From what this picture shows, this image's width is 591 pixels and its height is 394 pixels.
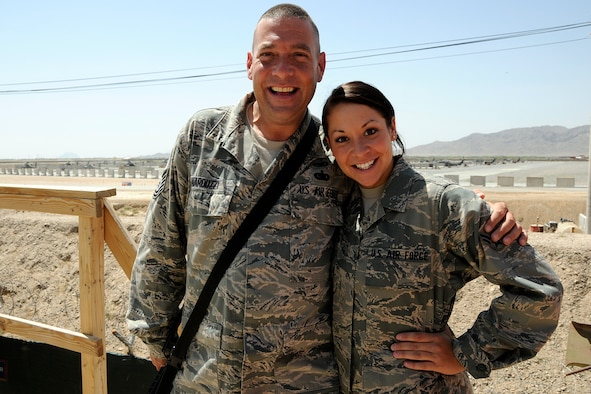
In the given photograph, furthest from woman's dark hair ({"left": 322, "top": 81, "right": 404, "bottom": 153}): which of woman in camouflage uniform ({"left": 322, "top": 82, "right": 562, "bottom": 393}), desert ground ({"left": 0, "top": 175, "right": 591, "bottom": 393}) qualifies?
desert ground ({"left": 0, "top": 175, "right": 591, "bottom": 393})

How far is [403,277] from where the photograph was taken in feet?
6.79

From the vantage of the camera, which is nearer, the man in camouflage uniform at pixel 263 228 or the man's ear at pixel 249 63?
the man in camouflage uniform at pixel 263 228

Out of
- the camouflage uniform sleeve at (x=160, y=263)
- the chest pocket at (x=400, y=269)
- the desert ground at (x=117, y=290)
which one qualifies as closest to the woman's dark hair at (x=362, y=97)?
the chest pocket at (x=400, y=269)

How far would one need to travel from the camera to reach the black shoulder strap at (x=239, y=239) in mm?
2219

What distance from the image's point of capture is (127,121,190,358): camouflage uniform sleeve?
8.05 feet

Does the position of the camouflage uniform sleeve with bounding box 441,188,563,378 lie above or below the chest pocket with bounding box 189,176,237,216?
below

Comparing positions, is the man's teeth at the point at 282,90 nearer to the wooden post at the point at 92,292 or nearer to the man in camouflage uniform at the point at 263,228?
the man in camouflage uniform at the point at 263,228

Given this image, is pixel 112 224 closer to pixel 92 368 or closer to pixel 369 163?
pixel 92 368

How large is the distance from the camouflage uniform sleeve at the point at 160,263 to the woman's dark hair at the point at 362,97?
742mm

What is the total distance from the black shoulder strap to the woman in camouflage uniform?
18 cm

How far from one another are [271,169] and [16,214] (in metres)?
11.1

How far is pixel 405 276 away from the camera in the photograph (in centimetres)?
207

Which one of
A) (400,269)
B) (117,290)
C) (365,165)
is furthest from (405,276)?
(117,290)

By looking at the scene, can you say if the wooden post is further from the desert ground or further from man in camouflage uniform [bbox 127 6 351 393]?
the desert ground
